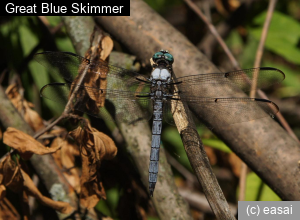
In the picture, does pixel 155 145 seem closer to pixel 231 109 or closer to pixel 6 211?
pixel 231 109

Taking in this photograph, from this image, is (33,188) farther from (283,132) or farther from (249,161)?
(283,132)

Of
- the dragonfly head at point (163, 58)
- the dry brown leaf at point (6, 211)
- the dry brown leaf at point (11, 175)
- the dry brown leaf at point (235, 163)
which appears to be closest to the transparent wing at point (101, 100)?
the dragonfly head at point (163, 58)

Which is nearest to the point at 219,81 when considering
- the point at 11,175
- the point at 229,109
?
the point at 229,109

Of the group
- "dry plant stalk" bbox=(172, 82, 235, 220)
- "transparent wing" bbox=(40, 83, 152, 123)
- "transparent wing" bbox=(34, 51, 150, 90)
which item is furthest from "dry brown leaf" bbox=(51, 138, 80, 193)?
"dry plant stalk" bbox=(172, 82, 235, 220)

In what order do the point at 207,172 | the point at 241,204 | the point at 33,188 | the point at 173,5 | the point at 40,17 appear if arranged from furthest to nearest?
the point at 173,5 < the point at 40,17 < the point at 241,204 < the point at 33,188 < the point at 207,172

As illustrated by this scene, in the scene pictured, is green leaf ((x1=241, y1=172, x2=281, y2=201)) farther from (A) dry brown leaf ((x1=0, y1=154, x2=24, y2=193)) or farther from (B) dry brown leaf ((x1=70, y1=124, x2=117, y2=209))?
(A) dry brown leaf ((x1=0, y1=154, x2=24, y2=193))

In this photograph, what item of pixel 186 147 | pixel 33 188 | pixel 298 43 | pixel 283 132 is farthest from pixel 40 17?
pixel 298 43
